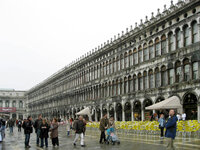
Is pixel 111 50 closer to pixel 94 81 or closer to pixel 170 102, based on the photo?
pixel 94 81

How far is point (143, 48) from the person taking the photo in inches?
1672

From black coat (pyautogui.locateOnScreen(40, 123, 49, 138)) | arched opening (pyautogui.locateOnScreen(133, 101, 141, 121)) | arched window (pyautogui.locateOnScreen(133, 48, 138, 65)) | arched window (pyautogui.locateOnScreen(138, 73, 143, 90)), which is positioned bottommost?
black coat (pyautogui.locateOnScreen(40, 123, 49, 138))

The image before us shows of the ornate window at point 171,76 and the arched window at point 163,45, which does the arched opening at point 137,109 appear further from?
the arched window at point 163,45

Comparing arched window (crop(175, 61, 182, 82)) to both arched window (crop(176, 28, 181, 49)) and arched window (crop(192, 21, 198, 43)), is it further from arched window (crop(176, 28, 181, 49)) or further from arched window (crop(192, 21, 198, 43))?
arched window (crop(192, 21, 198, 43))

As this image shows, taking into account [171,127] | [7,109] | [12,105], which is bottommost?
[171,127]

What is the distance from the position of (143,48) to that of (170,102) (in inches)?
641

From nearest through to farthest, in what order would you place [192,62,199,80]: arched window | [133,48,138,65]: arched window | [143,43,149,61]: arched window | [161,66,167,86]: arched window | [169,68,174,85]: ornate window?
[192,62,199,80]: arched window, [169,68,174,85]: ornate window, [161,66,167,86]: arched window, [143,43,149,61]: arched window, [133,48,138,65]: arched window

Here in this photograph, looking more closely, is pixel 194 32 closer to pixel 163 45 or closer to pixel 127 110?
pixel 163 45

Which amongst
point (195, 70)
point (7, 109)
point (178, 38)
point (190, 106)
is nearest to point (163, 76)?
point (178, 38)

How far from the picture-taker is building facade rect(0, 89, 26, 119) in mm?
132500

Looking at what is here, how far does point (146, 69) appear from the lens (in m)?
41.4

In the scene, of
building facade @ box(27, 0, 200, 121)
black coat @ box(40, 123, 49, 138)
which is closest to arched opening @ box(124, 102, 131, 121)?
building facade @ box(27, 0, 200, 121)

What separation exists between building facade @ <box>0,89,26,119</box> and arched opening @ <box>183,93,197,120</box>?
352 feet

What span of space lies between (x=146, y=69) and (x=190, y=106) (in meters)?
9.88
